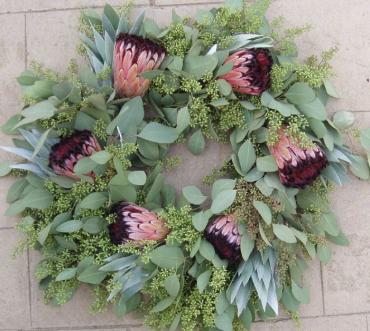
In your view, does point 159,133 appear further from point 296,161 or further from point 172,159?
point 296,161

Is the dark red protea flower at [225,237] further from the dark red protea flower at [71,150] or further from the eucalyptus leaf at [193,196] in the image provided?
the dark red protea flower at [71,150]

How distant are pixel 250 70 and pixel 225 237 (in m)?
0.38

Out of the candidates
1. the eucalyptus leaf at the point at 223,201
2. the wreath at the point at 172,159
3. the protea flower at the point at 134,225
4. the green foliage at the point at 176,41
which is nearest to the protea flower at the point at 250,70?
the wreath at the point at 172,159

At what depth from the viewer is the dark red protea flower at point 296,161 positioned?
1.28 metres

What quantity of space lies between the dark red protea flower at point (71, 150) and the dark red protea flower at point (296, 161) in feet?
1.36

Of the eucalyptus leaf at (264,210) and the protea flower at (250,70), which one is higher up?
the protea flower at (250,70)

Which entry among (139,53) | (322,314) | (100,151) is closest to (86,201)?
(100,151)

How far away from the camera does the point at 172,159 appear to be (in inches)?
54.0

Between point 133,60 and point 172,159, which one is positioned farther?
point 172,159

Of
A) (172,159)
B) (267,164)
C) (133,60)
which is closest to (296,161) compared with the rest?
(267,164)

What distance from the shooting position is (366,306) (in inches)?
57.0

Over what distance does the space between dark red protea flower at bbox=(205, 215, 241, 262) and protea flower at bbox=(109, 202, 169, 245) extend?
11cm

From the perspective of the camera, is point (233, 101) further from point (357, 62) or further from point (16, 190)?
point (16, 190)

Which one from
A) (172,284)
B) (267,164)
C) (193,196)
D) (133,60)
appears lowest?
(172,284)
